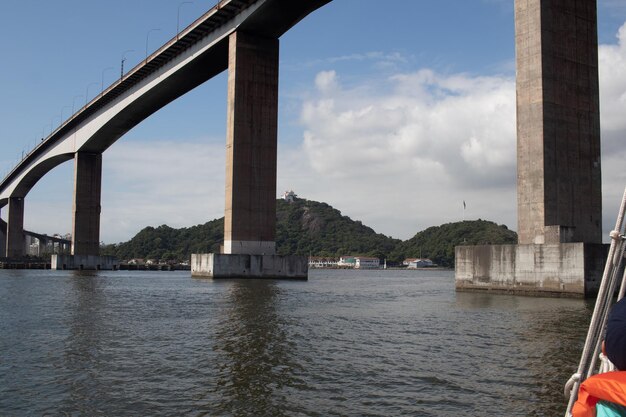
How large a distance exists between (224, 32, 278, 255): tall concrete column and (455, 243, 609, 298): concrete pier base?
24.1 metres

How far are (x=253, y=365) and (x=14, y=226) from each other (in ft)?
447

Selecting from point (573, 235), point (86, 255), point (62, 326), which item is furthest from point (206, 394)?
point (86, 255)

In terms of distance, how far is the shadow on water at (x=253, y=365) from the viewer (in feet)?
30.8

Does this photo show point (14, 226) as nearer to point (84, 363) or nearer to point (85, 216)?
point (85, 216)

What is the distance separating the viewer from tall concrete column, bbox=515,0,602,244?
33.2 m

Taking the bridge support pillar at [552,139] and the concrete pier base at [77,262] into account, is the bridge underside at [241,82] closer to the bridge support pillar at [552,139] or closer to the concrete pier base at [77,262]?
the bridge support pillar at [552,139]

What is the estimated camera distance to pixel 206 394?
9.95 meters

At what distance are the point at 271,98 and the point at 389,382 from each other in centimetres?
5008

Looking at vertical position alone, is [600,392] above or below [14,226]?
below

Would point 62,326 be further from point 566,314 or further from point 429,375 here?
point 566,314

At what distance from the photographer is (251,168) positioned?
56.6 meters

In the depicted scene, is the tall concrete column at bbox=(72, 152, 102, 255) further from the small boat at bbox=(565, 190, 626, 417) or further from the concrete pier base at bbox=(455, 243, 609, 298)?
the small boat at bbox=(565, 190, 626, 417)

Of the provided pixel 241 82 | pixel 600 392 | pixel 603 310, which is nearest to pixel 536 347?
pixel 603 310

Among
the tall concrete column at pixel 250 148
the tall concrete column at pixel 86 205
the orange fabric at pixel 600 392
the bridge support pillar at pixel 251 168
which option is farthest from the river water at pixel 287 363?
the tall concrete column at pixel 86 205
